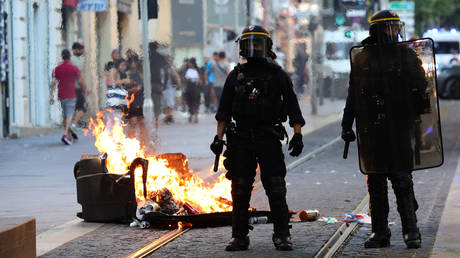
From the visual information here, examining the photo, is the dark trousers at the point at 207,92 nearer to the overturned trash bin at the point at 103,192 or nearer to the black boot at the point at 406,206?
the overturned trash bin at the point at 103,192

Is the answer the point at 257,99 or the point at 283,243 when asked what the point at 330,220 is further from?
the point at 257,99

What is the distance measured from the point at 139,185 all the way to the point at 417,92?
3524 mm

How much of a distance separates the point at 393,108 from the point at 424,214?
95.6 inches

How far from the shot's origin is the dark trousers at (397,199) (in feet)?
26.5

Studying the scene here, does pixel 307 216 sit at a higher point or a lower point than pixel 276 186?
lower

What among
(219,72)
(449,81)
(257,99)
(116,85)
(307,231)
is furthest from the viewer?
(449,81)

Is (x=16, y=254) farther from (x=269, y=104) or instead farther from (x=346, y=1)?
(x=346, y=1)

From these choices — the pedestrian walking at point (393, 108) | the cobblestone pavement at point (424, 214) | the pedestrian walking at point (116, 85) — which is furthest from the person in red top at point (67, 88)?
the pedestrian walking at point (393, 108)

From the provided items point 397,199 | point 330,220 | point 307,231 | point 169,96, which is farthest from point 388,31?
point 169,96

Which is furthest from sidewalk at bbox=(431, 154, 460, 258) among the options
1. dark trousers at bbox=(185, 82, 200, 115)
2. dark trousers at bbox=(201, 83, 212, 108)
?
dark trousers at bbox=(201, 83, 212, 108)

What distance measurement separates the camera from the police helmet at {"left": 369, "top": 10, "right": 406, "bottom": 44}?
26.1 feet

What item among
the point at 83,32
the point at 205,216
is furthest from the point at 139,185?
the point at 83,32

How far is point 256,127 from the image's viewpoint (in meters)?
8.16

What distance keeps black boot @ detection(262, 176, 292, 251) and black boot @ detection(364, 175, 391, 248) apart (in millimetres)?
606
